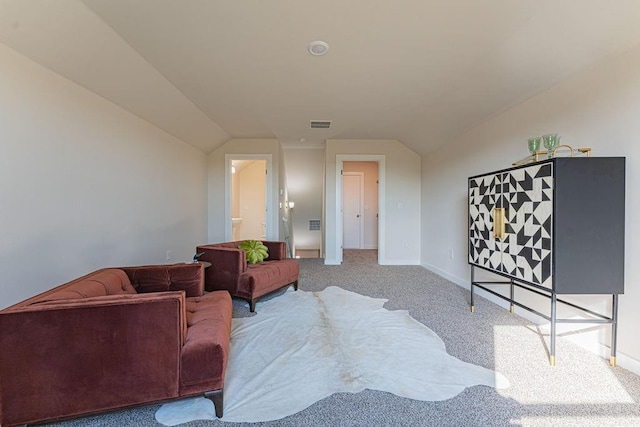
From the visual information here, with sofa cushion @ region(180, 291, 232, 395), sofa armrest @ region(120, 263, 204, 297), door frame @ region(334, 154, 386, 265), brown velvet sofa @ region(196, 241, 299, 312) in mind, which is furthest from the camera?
door frame @ region(334, 154, 386, 265)

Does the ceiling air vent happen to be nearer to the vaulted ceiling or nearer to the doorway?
the vaulted ceiling

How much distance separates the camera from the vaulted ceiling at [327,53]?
5.57ft

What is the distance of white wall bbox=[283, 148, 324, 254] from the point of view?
20.2ft

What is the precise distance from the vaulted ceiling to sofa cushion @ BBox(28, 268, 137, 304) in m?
1.48

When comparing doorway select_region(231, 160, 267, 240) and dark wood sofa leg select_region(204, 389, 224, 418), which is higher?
doorway select_region(231, 160, 267, 240)

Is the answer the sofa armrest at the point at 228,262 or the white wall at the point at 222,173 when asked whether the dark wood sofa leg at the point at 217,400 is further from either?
the white wall at the point at 222,173

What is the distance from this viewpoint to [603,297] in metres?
1.93

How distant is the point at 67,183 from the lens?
215 cm

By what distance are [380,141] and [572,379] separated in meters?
4.12

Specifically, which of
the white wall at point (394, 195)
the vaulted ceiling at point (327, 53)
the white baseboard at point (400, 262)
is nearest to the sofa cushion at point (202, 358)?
the vaulted ceiling at point (327, 53)

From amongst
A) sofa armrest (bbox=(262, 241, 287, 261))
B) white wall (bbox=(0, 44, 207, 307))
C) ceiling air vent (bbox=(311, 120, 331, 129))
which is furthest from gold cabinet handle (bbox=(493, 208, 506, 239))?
white wall (bbox=(0, 44, 207, 307))

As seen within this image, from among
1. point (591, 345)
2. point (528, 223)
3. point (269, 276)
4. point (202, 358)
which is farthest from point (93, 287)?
point (591, 345)

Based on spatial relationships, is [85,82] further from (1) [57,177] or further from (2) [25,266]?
(2) [25,266]

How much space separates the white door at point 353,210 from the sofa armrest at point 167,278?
17.9 ft
